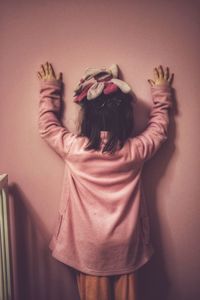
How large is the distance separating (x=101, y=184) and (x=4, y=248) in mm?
474

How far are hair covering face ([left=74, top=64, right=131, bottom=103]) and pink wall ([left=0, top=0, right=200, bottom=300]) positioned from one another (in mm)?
126

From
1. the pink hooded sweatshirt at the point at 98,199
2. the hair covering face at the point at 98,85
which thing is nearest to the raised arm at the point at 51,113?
the pink hooded sweatshirt at the point at 98,199

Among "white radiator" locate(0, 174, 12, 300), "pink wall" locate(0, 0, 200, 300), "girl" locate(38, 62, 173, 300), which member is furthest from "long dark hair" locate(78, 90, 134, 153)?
"white radiator" locate(0, 174, 12, 300)

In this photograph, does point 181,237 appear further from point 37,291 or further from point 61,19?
point 61,19

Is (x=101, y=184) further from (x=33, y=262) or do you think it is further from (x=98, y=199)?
(x=33, y=262)

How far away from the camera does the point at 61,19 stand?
46.9 inches

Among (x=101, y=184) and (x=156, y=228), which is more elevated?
(x=101, y=184)

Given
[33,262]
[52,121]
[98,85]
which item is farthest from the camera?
[33,262]

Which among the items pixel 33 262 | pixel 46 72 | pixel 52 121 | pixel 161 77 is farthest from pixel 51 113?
pixel 33 262

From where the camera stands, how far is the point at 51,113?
1.14 metres

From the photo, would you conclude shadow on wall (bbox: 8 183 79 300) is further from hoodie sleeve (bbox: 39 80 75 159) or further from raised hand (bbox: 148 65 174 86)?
raised hand (bbox: 148 65 174 86)

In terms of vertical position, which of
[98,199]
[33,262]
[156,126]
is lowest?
[33,262]

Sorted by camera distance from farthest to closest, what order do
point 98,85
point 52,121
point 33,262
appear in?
point 33,262, point 52,121, point 98,85

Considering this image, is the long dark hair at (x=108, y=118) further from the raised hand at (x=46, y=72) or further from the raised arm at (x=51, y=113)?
the raised hand at (x=46, y=72)
